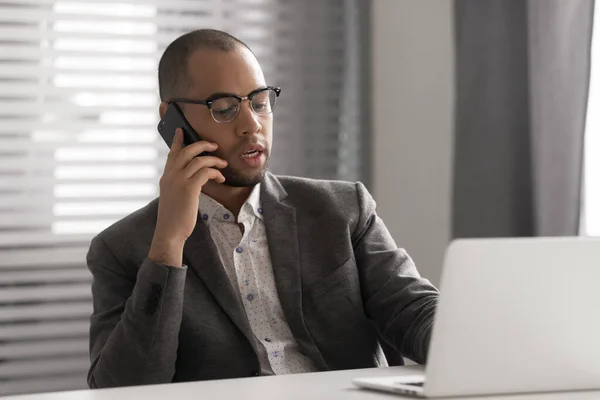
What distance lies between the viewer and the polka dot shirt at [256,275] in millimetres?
1845

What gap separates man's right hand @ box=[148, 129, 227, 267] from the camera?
1.72 meters

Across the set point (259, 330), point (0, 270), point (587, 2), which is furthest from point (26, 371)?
point (587, 2)

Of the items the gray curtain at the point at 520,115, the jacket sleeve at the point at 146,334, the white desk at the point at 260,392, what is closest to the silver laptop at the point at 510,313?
the white desk at the point at 260,392

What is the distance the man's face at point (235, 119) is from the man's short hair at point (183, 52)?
2cm

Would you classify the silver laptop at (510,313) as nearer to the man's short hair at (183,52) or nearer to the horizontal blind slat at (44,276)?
the man's short hair at (183,52)

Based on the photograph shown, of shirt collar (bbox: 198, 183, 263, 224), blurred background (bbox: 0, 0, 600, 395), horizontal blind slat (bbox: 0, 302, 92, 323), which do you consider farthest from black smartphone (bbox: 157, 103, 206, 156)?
horizontal blind slat (bbox: 0, 302, 92, 323)

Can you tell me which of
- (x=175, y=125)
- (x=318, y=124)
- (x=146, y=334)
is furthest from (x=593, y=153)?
(x=146, y=334)

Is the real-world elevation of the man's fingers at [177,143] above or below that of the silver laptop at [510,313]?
above

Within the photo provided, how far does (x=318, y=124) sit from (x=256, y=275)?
147 cm

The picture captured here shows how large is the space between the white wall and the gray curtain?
8 cm

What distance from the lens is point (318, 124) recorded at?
329cm

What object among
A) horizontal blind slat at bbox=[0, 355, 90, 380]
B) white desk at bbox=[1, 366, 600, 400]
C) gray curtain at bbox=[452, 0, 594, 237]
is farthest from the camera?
horizontal blind slat at bbox=[0, 355, 90, 380]

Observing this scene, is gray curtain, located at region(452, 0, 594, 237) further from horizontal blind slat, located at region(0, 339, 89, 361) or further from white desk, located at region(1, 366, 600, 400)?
white desk, located at region(1, 366, 600, 400)

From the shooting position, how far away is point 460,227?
3205mm
